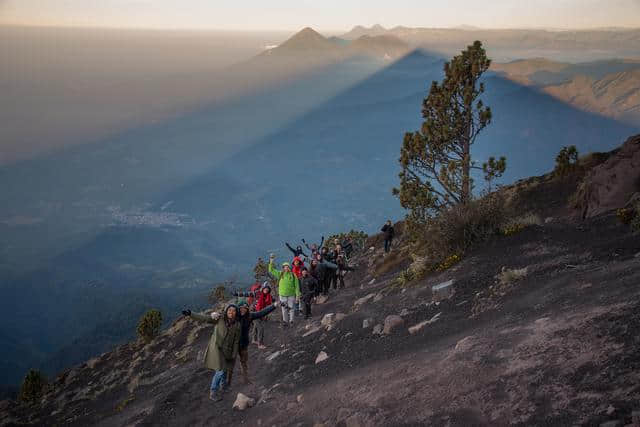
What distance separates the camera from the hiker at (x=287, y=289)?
48.3 feet

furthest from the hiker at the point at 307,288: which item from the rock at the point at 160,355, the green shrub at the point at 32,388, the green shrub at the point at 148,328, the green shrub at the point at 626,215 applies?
the green shrub at the point at 32,388

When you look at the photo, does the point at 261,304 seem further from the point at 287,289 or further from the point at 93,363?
the point at 93,363

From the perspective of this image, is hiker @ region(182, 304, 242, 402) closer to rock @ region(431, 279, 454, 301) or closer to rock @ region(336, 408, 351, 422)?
rock @ region(336, 408, 351, 422)

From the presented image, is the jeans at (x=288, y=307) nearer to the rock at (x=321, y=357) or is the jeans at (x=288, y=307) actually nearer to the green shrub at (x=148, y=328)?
the rock at (x=321, y=357)

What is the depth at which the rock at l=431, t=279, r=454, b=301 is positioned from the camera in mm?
11570

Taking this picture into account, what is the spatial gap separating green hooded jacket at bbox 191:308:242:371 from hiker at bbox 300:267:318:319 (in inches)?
225

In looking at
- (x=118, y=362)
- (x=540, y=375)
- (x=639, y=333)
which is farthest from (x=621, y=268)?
(x=118, y=362)

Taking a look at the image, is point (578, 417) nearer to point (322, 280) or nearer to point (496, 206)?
point (496, 206)

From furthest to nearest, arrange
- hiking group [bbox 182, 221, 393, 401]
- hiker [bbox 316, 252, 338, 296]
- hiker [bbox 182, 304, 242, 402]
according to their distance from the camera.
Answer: hiker [bbox 316, 252, 338, 296] → hiking group [bbox 182, 221, 393, 401] → hiker [bbox 182, 304, 242, 402]

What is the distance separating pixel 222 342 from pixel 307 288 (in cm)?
635

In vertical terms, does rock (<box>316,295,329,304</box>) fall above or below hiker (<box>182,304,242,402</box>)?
A: below

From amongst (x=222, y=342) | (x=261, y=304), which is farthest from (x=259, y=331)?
(x=222, y=342)

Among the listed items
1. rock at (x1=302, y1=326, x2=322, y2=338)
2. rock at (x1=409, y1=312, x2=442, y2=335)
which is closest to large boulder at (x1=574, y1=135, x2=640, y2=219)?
rock at (x1=409, y1=312, x2=442, y2=335)

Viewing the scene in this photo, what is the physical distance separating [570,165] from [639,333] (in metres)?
21.6
